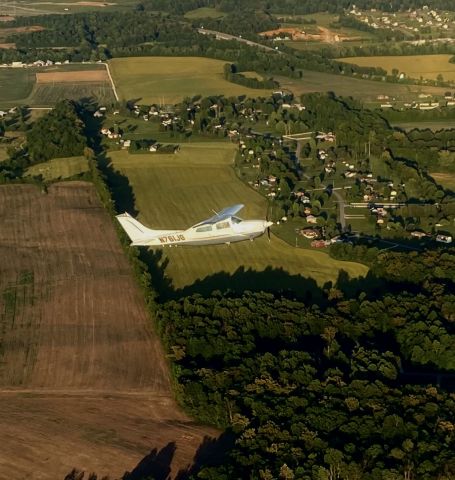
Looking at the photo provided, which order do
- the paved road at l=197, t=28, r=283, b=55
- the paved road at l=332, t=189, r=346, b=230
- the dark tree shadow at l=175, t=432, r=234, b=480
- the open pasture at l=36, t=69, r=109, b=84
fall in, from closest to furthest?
the dark tree shadow at l=175, t=432, r=234, b=480 → the paved road at l=332, t=189, r=346, b=230 → the open pasture at l=36, t=69, r=109, b=84 → the paved road at l=197, t=28, r=283, b=55

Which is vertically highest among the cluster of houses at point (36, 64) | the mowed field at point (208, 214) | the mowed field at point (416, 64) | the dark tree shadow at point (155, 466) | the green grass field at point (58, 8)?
the green grass field at point (58, 8)

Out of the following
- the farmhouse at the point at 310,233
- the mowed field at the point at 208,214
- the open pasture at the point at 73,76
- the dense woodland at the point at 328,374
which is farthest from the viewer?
the open pasture at the point at 73,76

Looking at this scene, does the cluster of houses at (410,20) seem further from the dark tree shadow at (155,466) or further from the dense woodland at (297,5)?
the dark tree shadow at (155,466)

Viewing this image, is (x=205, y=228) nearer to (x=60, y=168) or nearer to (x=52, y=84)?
(x=60, y=168)

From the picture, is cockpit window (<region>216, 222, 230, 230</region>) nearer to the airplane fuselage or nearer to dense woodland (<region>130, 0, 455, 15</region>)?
the airplane fuselage

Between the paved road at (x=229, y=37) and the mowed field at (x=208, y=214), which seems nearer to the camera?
the mowed field at (x=208, y=214)

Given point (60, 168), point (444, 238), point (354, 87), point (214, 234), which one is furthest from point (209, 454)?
point (354, 87)

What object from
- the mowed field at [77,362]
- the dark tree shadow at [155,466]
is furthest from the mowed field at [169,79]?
the dark tree shadow at [155,466]

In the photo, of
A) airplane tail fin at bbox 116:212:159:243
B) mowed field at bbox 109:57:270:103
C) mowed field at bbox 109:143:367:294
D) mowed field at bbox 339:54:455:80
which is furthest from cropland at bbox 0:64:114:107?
airplane tail fin at bbox 116:212:159:243
